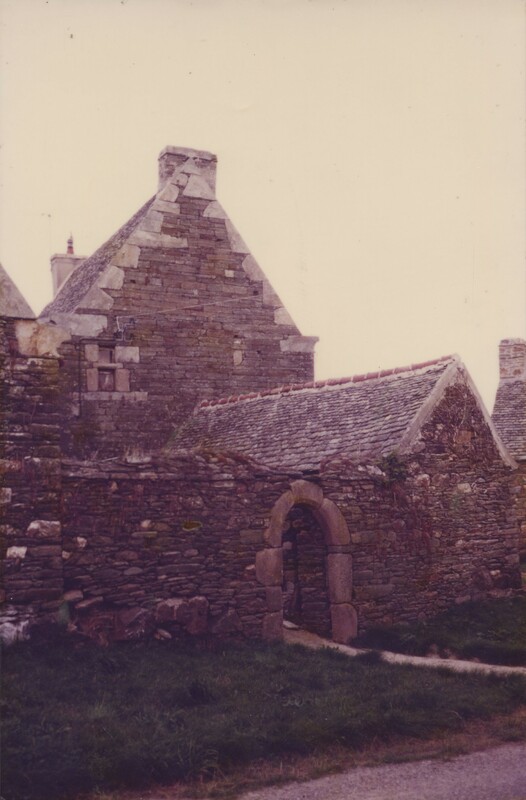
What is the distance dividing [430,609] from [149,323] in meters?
8.26

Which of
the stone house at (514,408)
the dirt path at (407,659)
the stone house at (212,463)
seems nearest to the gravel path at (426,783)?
the dirt path at (407,659)

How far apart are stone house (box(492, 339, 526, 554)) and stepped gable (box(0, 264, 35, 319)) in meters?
17.8

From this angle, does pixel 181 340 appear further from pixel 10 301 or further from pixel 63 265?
pixel 10 301

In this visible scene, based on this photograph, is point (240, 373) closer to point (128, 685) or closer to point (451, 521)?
point (451, 521)

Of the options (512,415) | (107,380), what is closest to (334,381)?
(107,380)

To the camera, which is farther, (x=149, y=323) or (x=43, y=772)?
(x=149, y=323)

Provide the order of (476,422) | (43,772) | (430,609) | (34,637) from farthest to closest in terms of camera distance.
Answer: (476,422), (430,609), (34,637), (43,772)

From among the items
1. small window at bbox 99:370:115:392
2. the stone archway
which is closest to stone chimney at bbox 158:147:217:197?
small window at bbox 99:370:115:392

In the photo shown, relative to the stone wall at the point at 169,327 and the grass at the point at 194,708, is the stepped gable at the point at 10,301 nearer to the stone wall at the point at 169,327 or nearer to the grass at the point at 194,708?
the grass at the point at 194,708

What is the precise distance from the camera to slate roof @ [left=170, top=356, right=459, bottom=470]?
45.6ft

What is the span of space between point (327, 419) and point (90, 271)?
7.66 m

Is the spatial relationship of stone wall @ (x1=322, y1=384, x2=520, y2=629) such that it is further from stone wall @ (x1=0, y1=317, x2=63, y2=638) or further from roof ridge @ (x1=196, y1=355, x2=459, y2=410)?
stone wall @ (x1=0, y1=317, x2=63, y2=638)

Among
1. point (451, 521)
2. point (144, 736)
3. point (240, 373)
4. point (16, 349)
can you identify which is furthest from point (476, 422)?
point (144, 736)

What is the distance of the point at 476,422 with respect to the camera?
49.4ft
